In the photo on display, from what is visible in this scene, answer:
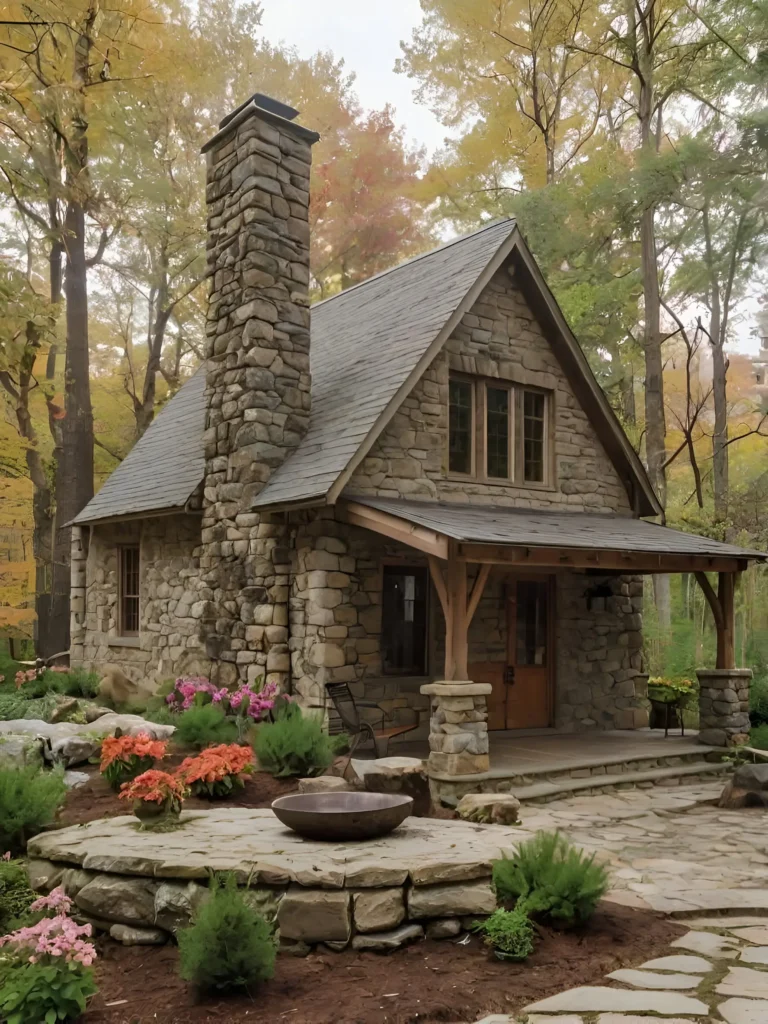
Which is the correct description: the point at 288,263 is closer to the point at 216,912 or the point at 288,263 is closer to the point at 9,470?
the point at 216,912

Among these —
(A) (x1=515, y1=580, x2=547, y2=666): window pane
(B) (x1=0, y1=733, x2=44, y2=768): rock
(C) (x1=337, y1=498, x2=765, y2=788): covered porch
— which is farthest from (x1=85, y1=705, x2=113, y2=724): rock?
(A) (x1=515, y1=580, x2=547, y2=666): window pane

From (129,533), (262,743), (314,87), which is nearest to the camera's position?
(262,743)

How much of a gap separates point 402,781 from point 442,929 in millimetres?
1813

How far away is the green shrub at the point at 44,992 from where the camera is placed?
3.83 m

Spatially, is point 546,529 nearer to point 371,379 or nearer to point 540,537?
point 540,537

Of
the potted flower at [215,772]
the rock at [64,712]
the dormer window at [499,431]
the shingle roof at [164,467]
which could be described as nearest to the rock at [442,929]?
the potted flower at [215,772]

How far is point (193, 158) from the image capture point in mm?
21266

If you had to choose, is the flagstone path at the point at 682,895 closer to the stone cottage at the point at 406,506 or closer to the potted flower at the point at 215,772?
the stone cottage at the point at 406,506

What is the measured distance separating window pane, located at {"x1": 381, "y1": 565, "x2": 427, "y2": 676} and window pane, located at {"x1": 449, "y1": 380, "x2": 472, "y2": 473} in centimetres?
137

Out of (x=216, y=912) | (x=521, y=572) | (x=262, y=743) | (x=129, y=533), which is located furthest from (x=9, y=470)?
(x=216, y=912)

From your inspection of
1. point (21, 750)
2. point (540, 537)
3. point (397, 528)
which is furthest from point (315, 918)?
point (540, 537)

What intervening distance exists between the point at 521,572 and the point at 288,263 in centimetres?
474

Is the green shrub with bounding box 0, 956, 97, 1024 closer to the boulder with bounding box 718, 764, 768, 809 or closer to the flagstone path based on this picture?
the flagstone path

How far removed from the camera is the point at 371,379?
426 inches
